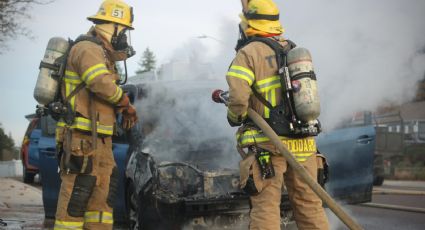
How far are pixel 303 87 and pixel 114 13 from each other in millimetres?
1836

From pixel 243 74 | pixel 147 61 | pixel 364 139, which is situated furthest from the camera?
pixel 147 61

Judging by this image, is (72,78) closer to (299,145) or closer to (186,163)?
(186,163)

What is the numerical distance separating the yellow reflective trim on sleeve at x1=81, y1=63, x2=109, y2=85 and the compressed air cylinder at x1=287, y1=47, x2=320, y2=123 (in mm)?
1491

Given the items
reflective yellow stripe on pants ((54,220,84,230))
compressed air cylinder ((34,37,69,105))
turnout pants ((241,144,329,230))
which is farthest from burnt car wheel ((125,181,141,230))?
turnout pants ((241,144,329,230))

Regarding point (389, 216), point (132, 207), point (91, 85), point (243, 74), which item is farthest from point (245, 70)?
point (389, 216)

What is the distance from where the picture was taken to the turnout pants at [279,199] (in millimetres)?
4008

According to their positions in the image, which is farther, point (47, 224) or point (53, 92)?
point (47, 224)

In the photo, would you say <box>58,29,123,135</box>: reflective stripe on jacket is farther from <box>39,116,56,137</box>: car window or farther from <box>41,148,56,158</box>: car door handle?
<box>39,116,56,137</box>: car window

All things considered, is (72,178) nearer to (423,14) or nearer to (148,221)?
(148,221)

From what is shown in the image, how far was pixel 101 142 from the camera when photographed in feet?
15.8

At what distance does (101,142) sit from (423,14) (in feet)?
13.6

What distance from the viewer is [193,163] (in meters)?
5.68

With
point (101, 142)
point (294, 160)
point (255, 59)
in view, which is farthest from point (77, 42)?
point (294, 160)

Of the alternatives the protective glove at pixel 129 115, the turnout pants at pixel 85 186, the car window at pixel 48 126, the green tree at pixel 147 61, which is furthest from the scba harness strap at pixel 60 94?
the green tree at pixel 147 61
